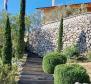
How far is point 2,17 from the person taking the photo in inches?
1690

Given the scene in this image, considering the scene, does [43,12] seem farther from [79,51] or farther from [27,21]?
[79,51]

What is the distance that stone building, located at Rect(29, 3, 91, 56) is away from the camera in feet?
124

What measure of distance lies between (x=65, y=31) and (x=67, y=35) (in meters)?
0.48

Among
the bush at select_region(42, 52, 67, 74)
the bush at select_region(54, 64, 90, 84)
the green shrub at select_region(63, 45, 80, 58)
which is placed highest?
the bush at select_region(54, 64, 90, 84)

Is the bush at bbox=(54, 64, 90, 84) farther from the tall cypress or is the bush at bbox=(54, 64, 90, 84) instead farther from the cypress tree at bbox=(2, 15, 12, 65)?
the tall cypress

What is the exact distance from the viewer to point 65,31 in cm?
3912

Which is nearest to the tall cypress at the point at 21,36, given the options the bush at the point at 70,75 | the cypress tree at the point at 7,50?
the cypress tree at the point at 7,50

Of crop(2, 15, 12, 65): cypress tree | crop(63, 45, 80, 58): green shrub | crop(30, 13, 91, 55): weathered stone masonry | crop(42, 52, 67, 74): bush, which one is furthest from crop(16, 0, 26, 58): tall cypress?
crop(42, 52, 67, 74): bush

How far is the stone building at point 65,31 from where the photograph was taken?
37812 millimetres

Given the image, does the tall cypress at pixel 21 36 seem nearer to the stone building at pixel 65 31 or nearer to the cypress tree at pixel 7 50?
the stone building at pixel 65 31

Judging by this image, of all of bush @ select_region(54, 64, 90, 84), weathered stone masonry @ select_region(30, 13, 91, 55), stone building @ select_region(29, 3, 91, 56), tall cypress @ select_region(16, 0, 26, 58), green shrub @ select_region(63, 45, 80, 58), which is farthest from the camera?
stone building @ select_region(29, 3, 91, 56)

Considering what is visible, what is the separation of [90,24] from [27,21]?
30.7 ft

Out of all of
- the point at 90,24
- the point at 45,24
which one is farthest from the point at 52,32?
the point at 90,24

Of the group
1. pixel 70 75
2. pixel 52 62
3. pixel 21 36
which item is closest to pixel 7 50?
pixel 52 62
